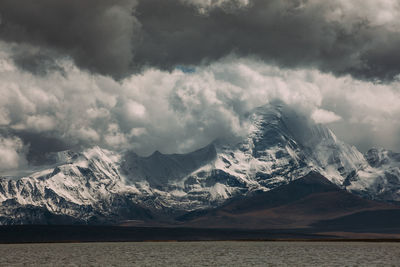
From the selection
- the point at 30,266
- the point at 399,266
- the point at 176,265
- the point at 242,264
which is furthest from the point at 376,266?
the point at 30,266

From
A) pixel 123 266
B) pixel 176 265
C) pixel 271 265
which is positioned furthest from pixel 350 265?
pixel 123 266

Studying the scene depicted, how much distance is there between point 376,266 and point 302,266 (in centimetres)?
2155

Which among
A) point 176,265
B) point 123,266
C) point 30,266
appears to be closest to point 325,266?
point 176,265

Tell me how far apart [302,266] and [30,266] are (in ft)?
273

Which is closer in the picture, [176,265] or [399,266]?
[399,266]

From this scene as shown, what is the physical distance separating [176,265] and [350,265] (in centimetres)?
5365

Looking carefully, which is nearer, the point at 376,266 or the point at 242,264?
the point at 376,266

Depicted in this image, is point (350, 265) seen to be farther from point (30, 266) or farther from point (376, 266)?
point (30, 266)

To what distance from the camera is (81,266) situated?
174m

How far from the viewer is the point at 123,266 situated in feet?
577

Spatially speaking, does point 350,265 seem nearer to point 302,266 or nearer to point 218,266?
point 302,266

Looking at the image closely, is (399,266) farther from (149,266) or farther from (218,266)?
(149,266)

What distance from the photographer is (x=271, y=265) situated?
176 m

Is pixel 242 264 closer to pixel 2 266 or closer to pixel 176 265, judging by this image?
pixel 176 265
